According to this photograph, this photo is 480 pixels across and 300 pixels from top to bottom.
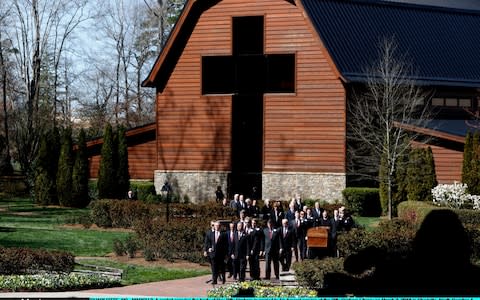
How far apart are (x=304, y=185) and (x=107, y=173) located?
32.4 feet

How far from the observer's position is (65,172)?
148 ft

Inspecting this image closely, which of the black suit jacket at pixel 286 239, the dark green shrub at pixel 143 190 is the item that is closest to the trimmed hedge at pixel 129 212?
the dark green shrub at pixel 143 190

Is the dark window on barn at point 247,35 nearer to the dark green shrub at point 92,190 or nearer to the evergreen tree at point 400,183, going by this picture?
the evergreen tree at point 400,183

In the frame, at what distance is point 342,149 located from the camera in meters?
40.3

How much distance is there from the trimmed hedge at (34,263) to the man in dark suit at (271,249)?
461 centimetres

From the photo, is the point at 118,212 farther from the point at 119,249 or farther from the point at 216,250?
the point at 216,250

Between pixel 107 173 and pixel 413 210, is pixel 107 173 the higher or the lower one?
the higher one

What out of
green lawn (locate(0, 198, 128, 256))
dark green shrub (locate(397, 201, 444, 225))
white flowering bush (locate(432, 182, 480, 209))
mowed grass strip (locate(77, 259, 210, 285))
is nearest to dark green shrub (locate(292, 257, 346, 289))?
mowed grass strip (locate(77, 259, 210, 285))

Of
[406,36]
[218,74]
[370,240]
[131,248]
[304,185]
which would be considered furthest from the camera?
[406,36]

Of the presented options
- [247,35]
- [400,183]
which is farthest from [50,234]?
[247,35]

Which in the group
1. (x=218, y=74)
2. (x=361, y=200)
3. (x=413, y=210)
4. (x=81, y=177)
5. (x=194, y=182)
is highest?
(x=218, y=74)

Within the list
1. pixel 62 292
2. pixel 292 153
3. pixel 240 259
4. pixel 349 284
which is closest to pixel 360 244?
pixel 240 259

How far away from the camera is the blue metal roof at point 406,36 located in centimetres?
4162

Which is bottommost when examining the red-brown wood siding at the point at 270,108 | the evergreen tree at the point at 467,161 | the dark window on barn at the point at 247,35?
the evergreen tree at the point at 467,161
